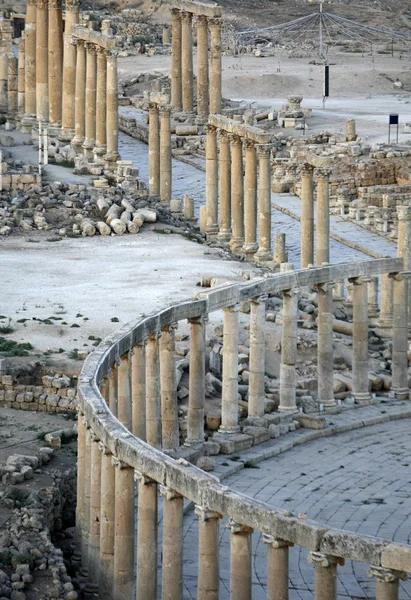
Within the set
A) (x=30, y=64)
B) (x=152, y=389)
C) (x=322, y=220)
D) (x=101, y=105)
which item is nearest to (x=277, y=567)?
(x=152, y=389)

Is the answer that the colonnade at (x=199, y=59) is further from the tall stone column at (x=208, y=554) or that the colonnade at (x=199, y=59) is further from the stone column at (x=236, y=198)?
the tall stone column at (x=208, y=554)

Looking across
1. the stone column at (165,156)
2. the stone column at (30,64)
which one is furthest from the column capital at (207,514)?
the stone column at (30,64)

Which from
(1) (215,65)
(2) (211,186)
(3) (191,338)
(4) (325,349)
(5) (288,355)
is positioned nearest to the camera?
(3) (191,338)

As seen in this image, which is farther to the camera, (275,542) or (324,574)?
A: (275,542)

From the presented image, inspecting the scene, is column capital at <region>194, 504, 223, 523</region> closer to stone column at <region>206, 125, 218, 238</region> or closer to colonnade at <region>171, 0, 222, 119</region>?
stone column at <region>206, 125, 218, 238</region>

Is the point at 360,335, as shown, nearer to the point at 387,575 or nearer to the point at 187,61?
the point at 387,575

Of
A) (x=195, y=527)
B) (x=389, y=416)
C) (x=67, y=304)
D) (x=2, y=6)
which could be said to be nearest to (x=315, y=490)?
(x=195, y=527)
